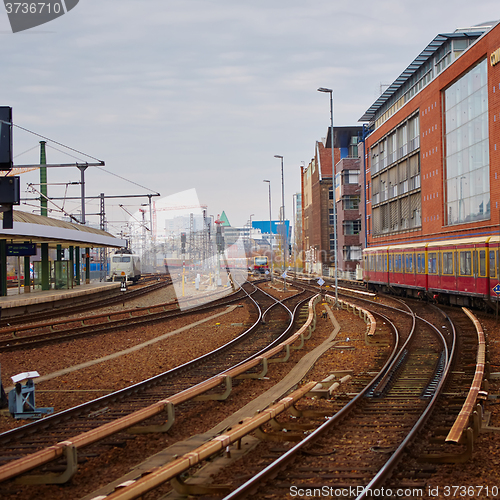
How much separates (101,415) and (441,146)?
35.4 meters

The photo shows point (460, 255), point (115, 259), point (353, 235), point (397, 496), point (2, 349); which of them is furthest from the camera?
point (353, 235)

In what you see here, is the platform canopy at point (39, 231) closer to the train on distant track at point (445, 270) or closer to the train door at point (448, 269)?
the train on distant track at point (445, 270)

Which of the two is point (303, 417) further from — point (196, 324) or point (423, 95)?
point (423, 95)

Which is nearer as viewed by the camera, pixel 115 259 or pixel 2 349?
pixel 2 349

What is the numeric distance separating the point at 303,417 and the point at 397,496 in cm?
347

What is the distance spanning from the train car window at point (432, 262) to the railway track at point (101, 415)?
16.6 m

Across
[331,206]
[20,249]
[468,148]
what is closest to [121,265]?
[20,249]

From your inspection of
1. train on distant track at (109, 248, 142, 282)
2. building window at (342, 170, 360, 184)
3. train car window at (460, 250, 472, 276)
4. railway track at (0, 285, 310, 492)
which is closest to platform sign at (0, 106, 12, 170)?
railway track at (0, 285, 310, 492)

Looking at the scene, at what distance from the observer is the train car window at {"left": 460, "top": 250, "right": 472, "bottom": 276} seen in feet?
85.7

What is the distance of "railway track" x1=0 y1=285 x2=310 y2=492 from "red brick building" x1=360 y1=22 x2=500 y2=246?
18510mm

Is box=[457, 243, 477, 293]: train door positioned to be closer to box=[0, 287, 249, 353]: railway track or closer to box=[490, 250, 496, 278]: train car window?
box=[490, 250, 496, 278]: train car window

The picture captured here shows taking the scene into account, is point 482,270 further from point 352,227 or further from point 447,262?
point 352,227

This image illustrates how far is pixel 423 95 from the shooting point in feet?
142

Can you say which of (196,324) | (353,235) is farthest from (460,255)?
(353,235)
